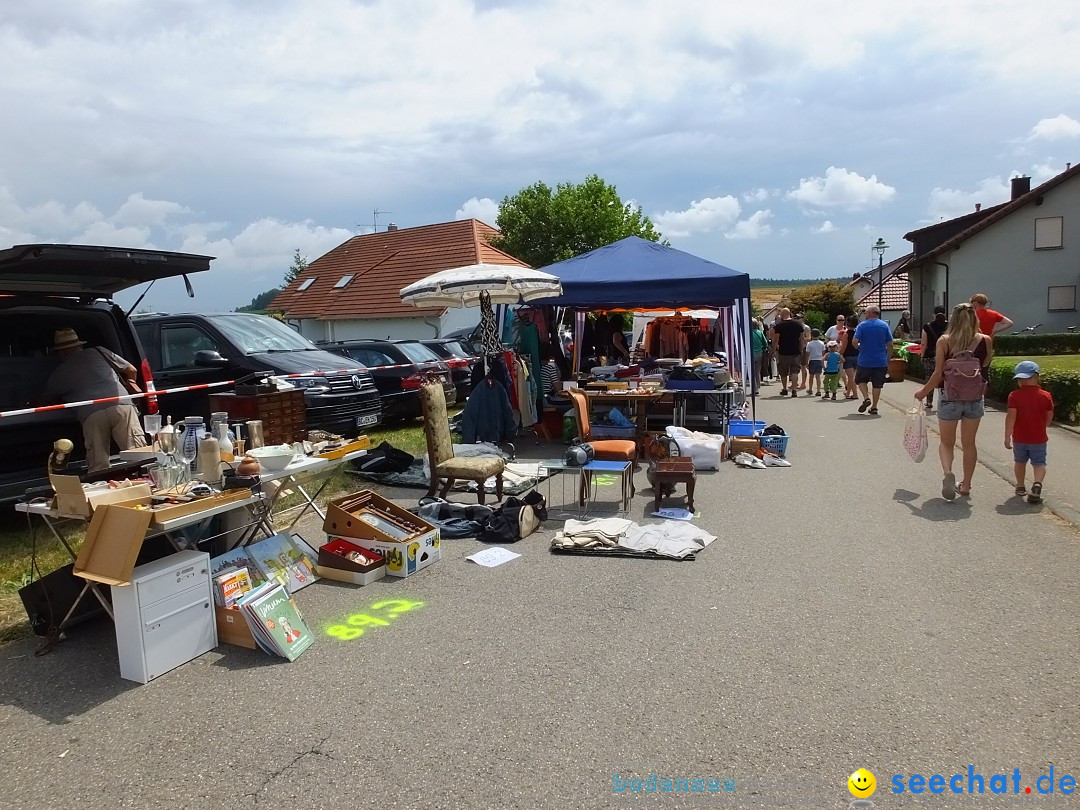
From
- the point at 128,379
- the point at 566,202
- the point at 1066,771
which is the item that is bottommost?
the point at 1066,771

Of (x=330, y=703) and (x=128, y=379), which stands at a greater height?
(x=128, y=379)

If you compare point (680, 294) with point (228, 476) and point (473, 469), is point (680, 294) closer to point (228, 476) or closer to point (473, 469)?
point (473, 469)

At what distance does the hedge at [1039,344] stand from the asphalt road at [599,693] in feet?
79.6

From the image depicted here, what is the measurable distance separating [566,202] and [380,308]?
8071mm

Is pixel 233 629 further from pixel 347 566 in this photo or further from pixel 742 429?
pixel 742 429

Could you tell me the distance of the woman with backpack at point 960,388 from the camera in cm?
693

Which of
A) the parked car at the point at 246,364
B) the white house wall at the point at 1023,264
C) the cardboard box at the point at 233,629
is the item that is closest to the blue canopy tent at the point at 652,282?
the parked car at the point at 246,364

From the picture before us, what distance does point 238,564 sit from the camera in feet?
14.7

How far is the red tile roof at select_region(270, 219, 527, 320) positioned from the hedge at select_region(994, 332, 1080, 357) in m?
17.4

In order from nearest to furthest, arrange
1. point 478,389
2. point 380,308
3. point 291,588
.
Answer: point 291,588 → point 478,389 → point 380,308

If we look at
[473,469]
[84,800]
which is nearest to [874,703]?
[84,800]

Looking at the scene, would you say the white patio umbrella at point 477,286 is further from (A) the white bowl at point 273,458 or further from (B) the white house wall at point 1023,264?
(B) the white house wall at point 1023,264

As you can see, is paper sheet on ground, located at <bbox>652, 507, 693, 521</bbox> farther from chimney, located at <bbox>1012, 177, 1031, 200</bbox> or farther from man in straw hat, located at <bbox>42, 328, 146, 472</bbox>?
chimney, located at <bbox>1012, 177, 1031, 200</bbox>

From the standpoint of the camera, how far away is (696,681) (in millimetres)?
3609
